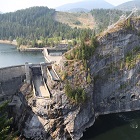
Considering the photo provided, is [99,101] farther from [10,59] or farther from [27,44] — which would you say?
[27,44]

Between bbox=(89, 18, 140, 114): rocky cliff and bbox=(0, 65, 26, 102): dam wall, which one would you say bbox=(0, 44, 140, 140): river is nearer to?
bbox=(89, 18, 140, 114): rocky cliff

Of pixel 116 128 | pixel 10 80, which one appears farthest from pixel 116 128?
pixel 10 80

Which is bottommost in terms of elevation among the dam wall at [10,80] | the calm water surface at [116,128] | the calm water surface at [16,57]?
the calm water surface at [116,128]

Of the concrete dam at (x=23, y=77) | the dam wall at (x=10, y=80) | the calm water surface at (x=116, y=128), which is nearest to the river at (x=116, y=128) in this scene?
the calm water surface at (x=116, y=128)

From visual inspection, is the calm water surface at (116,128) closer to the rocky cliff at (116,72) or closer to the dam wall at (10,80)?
the rocky cliff at (116,72)

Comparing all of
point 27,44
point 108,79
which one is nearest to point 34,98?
point 108,79

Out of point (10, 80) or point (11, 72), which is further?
point (11, 72)

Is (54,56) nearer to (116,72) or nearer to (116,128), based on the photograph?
(116,72)

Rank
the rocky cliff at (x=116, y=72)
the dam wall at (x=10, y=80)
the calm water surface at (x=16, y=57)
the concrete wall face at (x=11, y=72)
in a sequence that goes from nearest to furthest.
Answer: the dam wall at (x=10, y=80) < the concrete wall face at (x=11, y=72) < the rocky cliff at (x=116, y=72) < the calm water surface at (x=16, y=57)

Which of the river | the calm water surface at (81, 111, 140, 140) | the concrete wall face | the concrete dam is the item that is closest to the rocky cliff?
the river
